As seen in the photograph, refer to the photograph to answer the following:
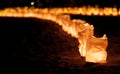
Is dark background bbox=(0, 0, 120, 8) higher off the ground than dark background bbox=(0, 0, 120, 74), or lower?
lower

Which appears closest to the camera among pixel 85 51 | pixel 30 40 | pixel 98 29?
pixel 85 51

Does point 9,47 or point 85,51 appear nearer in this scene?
point 85,51

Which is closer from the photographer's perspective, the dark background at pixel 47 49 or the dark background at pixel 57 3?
the dark background at pixel 47 49

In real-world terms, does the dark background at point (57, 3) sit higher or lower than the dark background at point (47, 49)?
lower

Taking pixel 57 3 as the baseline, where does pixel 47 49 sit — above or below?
above

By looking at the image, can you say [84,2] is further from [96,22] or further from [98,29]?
[98,29]

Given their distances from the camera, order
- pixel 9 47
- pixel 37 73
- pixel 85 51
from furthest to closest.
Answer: pixel 9 47
pixel 85 51
pixel 37 73

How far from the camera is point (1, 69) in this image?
5773 mm

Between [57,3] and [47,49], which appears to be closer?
[47,49]

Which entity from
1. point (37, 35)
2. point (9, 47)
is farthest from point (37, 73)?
point (37, 35)

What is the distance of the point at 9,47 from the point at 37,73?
89.8 inches

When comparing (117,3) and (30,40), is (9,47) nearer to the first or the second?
(30,40)

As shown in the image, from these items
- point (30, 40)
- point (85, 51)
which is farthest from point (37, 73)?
point (30, 40)

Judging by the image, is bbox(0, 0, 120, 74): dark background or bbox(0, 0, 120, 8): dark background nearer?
bbox(0, 0, 120, 74): dark background
